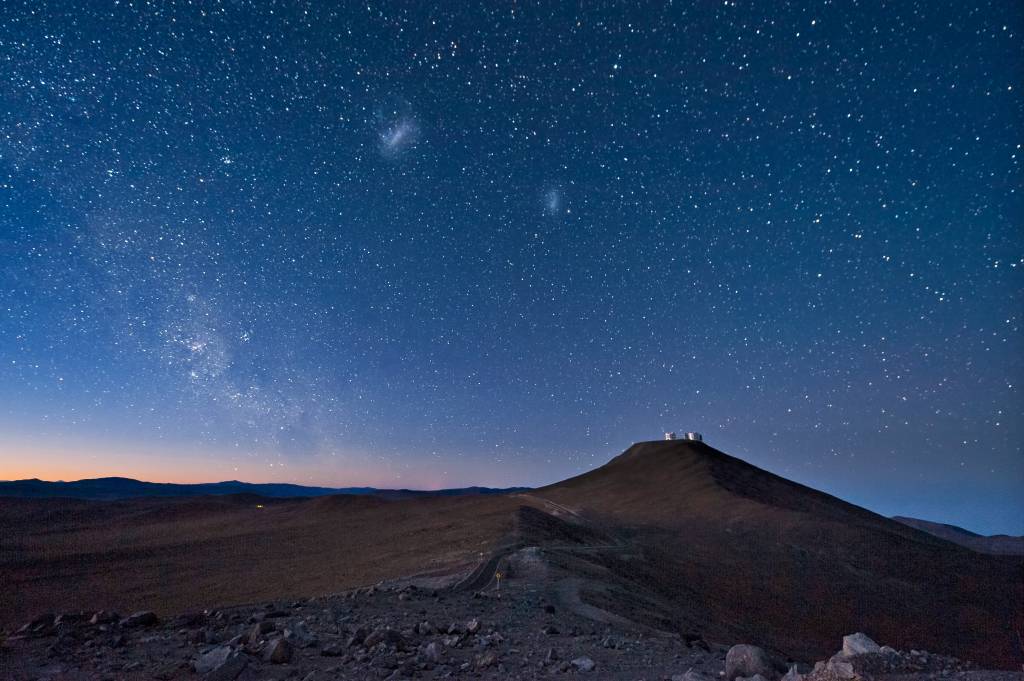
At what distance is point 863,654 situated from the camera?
17.4ft

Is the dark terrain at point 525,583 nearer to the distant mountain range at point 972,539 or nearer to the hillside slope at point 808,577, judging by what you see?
the hillside slope at point 808,577

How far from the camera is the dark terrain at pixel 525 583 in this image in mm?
7934

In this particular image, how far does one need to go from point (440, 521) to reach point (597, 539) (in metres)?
12.1

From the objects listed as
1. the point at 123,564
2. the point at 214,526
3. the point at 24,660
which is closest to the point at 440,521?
the point at 123,564

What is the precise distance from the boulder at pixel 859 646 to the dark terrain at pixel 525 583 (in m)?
0.25

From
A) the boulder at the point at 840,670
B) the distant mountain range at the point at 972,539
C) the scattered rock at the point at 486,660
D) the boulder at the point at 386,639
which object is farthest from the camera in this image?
the distant mountain range at the point at 972,539

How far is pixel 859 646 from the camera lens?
545 centimetres

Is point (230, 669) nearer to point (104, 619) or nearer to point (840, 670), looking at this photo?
point (104, 619)

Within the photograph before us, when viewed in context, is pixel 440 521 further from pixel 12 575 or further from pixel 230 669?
pixel 230 669

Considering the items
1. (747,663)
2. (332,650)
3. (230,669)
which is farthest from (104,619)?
(747,663)

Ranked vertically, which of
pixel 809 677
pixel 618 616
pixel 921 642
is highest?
pixel 809 677

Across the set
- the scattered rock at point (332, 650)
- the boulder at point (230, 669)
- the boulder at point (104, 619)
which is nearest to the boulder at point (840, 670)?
the scattered rock at point (332, 650)

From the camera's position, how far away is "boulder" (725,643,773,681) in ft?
21.3

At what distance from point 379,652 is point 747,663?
15.4ft
